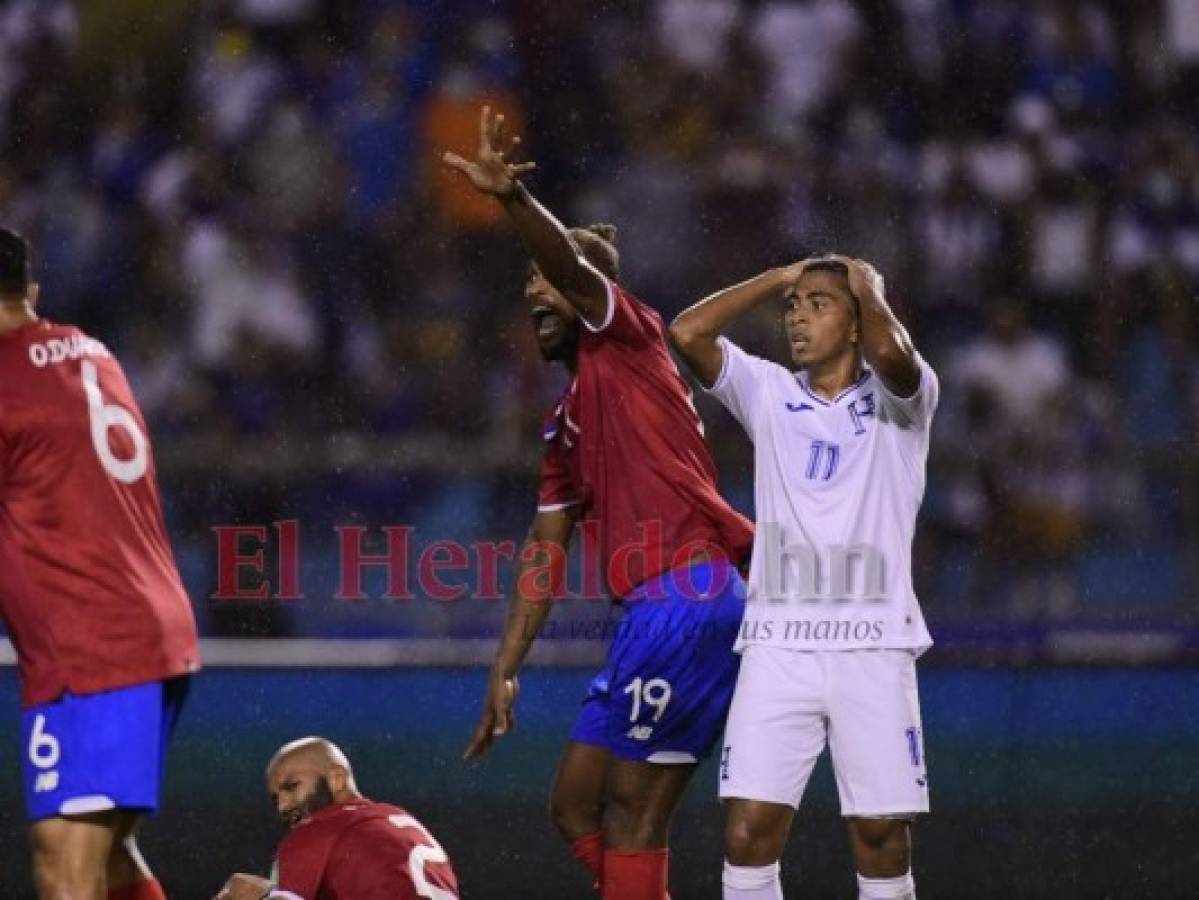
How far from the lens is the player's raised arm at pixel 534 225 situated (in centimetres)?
484

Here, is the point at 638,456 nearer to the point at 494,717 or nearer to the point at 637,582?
the point at 637,582

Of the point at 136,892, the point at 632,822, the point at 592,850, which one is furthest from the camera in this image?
the point at 592,850

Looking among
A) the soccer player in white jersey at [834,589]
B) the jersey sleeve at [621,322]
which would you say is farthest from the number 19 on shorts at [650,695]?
the jersey sleeve at [621,322]

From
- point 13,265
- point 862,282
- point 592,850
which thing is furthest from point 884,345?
point 13,265

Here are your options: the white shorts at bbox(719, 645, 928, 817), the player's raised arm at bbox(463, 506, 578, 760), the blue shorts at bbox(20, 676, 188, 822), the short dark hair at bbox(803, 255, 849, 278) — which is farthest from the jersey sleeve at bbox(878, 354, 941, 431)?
the blue shorts at bbox(20, 676, 188, 822)

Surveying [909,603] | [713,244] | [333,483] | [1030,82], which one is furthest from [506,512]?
[909,603]

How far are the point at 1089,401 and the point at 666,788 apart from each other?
3654 mm

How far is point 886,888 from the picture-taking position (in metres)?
4.82

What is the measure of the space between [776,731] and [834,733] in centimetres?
14

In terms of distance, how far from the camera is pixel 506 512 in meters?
8.12

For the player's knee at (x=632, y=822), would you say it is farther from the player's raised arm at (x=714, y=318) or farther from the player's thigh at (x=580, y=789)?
the player's raised arm at (x=714, y=318)

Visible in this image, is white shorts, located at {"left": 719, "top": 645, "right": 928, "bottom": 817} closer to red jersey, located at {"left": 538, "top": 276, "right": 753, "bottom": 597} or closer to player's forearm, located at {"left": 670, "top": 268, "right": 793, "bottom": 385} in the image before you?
red jersey, located at {"left": 538, "top": 276, "right": 753, "bottom": 597}

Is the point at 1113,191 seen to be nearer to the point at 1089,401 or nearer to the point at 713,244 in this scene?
the point at 1089,401

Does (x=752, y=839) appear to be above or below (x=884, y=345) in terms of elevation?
below
